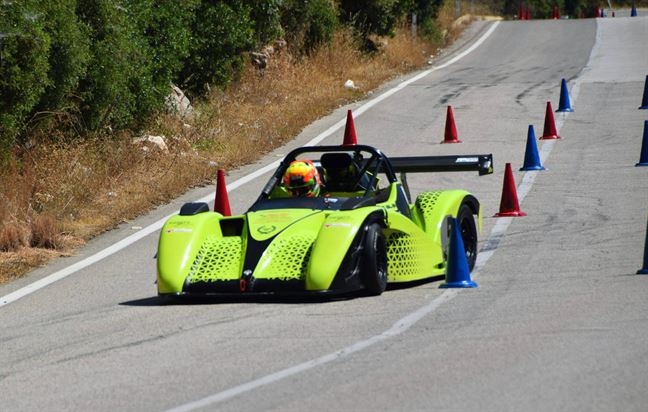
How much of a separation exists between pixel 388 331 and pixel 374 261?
1638 mm

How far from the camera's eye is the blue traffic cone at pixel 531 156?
19906 mm

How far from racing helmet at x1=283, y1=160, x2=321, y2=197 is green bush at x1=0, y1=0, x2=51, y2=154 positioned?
543 cm

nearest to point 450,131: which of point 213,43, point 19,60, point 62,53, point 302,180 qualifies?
point 213,43

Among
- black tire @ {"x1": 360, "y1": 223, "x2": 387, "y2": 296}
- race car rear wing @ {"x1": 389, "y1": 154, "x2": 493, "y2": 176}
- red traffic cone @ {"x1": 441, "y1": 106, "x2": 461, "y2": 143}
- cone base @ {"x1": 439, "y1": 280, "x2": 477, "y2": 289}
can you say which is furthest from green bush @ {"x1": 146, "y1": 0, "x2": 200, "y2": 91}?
cone base @ {"x1": 439, "y1": 280, "x2": 477, "y2": 289}

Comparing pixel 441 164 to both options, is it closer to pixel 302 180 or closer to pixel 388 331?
pixel 302 180

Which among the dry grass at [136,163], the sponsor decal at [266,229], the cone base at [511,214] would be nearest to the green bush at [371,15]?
the dry grass at [136,163]

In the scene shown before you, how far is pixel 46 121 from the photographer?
18688mm

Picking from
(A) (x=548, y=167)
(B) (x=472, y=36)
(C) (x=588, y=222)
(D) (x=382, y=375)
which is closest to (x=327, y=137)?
(A) (x=548, y=167)

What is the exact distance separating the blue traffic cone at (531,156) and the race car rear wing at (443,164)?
18.7 feet

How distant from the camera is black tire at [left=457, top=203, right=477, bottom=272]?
43.4 feet

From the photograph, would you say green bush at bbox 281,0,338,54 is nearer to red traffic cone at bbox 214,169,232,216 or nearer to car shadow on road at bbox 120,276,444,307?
red traffic cone at bbox 214,169,232,216

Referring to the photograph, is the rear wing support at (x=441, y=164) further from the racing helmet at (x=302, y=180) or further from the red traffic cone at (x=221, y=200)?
the red traffic cone at (x=221, y=200)

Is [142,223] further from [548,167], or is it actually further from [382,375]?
[382,375]

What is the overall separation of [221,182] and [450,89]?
48.2 feet
